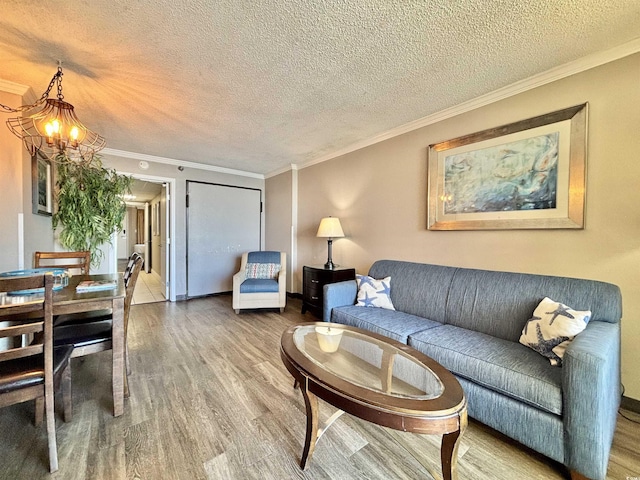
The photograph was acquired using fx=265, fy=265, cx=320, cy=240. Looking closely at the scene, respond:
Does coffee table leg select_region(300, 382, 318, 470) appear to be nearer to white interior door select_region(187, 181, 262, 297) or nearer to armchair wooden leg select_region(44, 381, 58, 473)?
armchair wooden leg select_region(44, 381, 58, 473)

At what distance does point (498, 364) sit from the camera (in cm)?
145

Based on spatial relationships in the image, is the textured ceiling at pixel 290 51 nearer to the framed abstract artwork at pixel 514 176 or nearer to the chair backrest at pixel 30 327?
the framed abstract artwork at pixel 514 176

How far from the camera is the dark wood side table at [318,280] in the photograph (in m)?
3.29

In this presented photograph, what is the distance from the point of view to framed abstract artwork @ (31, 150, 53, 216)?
2455 mm

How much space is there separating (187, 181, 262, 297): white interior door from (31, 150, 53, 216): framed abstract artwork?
167 cm

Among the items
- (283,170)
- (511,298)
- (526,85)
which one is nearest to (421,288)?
(511,298)

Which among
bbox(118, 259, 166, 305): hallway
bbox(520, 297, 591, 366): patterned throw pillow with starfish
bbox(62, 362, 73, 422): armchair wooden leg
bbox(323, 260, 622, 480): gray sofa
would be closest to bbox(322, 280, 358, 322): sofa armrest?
bbox(323, 260, 622, 480): gray sofa

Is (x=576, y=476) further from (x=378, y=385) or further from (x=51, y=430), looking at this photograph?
(x=51, y=430)

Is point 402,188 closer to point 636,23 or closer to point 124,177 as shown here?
point 636,23

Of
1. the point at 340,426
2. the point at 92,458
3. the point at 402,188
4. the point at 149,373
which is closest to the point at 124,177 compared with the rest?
the point at 149,373

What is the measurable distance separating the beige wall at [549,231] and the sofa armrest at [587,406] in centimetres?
85

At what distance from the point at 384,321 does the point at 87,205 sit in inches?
145

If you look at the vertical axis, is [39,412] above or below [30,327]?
below

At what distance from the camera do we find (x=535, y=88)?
204 cm
